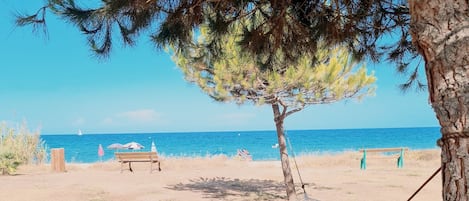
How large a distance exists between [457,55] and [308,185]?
22.9ft

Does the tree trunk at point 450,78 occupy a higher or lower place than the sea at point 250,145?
higher

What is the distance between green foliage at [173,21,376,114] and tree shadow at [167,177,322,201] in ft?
4.70

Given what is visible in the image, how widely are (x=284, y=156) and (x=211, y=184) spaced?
7.27 feet

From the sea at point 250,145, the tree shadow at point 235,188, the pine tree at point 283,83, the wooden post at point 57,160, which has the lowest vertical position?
the sea at point 250,145

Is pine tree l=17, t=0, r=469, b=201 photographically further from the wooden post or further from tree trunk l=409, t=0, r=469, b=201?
the wooden post

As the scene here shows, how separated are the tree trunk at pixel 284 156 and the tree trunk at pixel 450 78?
509 centimetres

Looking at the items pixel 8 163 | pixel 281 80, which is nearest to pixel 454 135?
pixel 281 80

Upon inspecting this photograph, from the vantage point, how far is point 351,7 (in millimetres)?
2877

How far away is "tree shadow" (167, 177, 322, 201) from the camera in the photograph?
7.07 m

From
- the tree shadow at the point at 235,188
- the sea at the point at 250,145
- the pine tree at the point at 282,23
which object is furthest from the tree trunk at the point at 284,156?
the sea at the point at 250,145

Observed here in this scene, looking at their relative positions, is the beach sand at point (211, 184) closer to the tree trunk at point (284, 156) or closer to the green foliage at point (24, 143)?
the tree trunk at point (284, 156)

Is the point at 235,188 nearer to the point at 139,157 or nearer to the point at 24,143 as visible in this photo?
the point at 139,157

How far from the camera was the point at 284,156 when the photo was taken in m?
6.75

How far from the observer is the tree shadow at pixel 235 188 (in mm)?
7073
